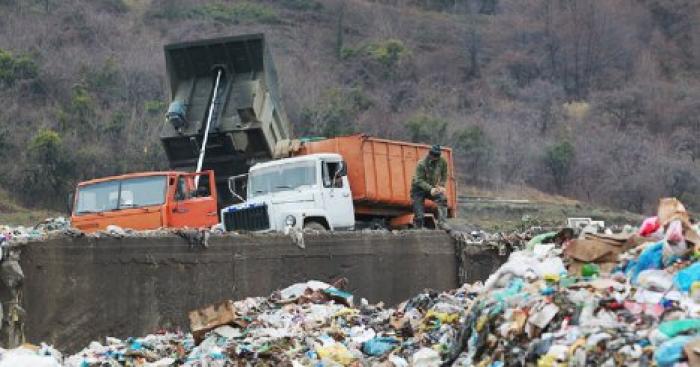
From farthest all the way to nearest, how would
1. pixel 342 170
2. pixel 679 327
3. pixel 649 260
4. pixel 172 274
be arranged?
pixel 342 170, pixel 172 274, pixel 649 260, pixel 679 327

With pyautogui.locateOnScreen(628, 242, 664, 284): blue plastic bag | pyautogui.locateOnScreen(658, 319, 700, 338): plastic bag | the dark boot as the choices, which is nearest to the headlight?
the dark boot

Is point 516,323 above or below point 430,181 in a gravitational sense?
below

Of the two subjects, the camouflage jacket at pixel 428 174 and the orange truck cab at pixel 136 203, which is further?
the camouflage jacket at pixel 428 174

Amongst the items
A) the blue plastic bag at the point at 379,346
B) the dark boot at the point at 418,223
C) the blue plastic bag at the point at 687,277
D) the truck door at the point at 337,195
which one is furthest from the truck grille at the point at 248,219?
the blue plastic bag at the point at 687,277

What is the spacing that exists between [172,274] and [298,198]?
4898mm

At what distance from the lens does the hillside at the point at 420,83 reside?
3888 cm

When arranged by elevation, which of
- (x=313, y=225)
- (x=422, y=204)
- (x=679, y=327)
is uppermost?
(x=679, y=327)

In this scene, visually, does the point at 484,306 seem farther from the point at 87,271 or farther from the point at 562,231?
the point at 87,271

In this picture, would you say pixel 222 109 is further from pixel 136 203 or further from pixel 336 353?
pixel 336 353

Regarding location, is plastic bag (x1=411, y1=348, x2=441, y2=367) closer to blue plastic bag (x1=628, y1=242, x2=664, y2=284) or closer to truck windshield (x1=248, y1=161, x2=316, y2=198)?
blue plastic bag (x1=628, y1=242, x2=664, y2=284)

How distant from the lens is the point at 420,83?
55.5 m

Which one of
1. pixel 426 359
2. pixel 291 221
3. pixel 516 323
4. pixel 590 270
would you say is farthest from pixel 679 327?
pixel 291 221

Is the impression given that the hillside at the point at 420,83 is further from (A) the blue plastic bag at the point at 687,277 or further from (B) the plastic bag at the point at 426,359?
(A) the blue plastic bag at the point at 687,277

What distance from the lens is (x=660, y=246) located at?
8406 millimetres
